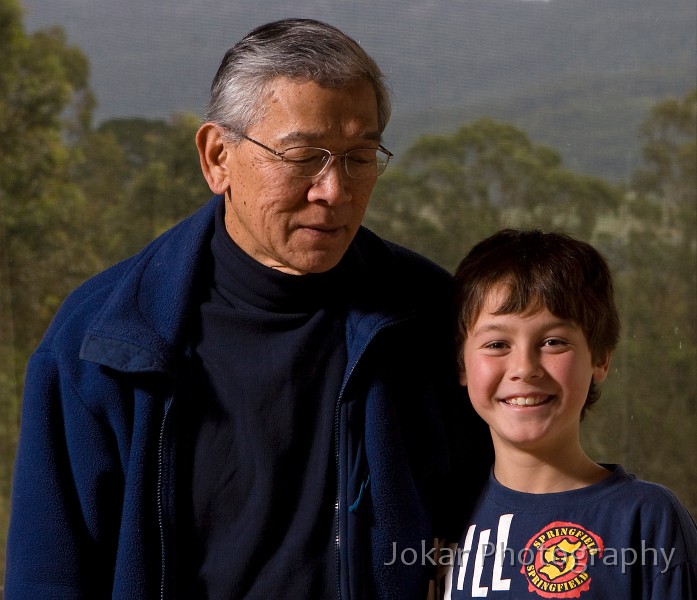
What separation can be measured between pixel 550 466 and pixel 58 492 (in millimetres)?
800

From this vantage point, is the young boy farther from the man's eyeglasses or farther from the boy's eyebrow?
the man's eyeglasses

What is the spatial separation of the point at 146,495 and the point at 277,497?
0.21m

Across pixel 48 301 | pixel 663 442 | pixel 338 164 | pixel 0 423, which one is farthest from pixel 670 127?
pixel 0 423

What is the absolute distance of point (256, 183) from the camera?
1.59 metres

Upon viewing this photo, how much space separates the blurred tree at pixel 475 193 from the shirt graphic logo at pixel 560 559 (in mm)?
1833

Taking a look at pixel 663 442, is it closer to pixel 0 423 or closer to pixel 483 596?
pixel 483 596

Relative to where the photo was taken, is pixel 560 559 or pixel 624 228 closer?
pixel 560 559

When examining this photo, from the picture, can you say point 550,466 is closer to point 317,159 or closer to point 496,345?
point 496,345

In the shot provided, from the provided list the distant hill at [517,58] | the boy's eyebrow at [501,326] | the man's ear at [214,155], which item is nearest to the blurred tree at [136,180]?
the distant hill at [517,58]

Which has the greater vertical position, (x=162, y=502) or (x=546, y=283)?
(x=546, y=283)

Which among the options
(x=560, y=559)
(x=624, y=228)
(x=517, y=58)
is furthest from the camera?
(x=624, y=228)

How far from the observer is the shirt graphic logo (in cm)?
146

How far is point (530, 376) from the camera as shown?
4.99 ft

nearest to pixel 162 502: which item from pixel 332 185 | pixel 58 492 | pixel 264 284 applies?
pixel 58 492
